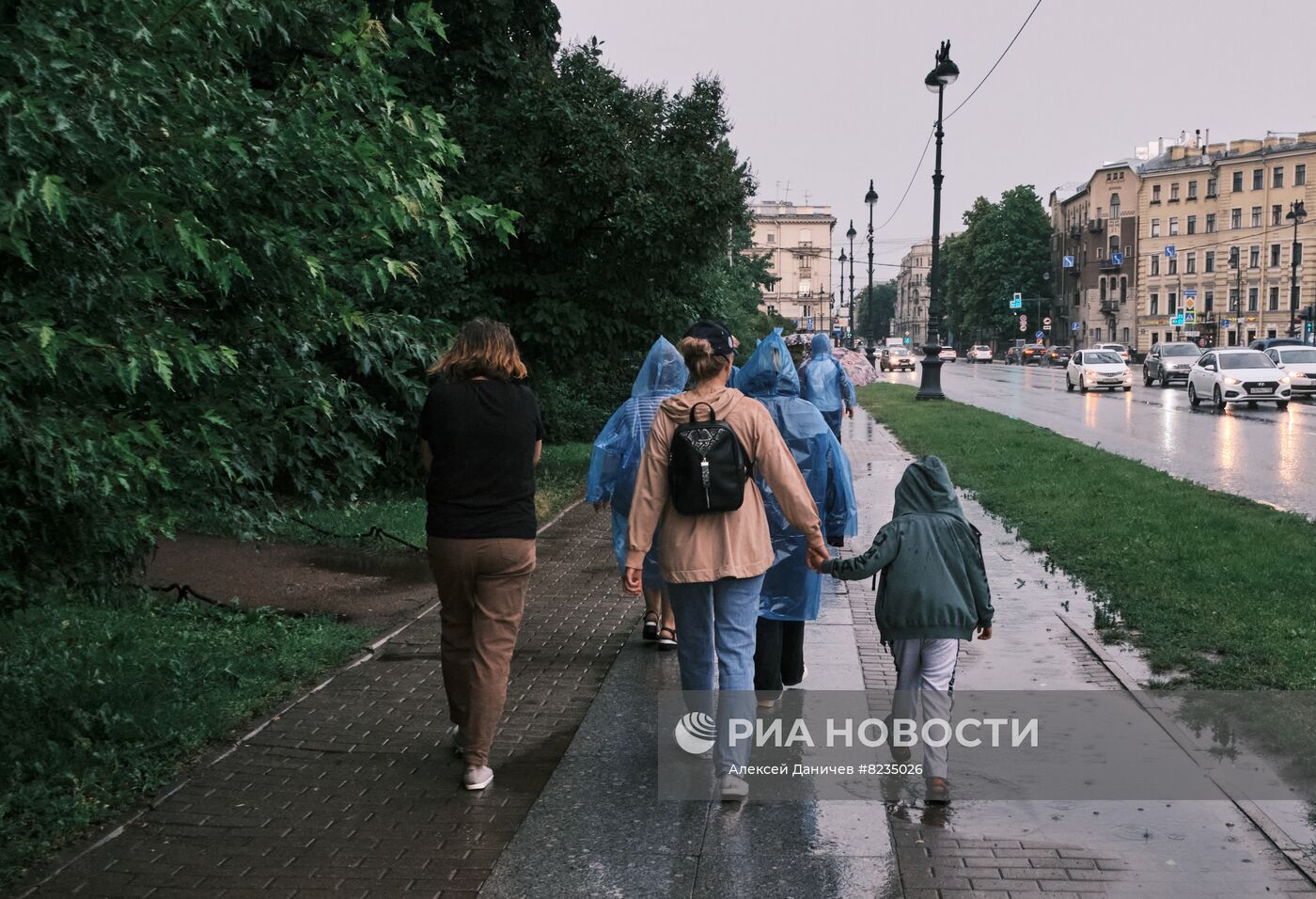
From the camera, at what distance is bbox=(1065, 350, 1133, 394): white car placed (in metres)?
45.8

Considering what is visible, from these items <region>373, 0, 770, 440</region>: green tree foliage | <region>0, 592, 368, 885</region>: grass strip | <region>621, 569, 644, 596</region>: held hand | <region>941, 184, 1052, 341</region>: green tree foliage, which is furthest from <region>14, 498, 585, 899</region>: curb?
<region>941, 184, 1052, 341</region>: green tree foliage

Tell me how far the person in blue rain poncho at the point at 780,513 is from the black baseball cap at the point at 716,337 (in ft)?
2.79

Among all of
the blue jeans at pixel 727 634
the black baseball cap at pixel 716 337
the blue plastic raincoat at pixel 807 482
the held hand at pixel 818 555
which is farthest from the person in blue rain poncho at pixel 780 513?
the black baseball cap at pixel 716 337

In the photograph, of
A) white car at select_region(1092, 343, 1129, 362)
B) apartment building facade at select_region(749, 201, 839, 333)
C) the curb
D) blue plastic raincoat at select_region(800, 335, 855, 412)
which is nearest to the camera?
the curb

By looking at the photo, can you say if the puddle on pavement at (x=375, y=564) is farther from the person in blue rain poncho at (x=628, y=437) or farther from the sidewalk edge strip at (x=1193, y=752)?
the sidewalk edge strip at (x=1193, y=752)

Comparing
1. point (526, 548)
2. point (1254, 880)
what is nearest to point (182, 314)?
point (526, 548)

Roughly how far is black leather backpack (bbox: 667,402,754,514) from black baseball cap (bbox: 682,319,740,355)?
1.02 feet

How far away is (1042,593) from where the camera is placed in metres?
9.20

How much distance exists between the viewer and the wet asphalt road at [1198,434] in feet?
55.0

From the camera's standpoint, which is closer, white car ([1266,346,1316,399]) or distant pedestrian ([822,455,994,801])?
distant pedestrian ([822,455,994,801])

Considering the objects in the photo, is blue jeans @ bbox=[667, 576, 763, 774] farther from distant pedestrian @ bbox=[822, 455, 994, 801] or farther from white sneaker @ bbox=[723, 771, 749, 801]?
distant pedestrian @ bbox=[822, 455, 994, 801]

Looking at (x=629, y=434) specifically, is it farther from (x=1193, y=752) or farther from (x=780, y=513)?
(x=1193, y=752)

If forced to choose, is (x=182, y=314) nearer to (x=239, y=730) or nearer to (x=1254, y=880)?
(x=239, y=730)

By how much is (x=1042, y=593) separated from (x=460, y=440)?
5.37 m
